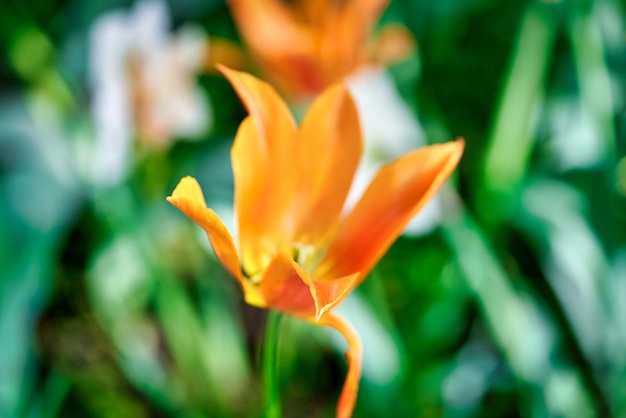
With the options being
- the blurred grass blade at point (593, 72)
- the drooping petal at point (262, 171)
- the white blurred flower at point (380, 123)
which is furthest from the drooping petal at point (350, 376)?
the blurred grass blade at point (593, 72)

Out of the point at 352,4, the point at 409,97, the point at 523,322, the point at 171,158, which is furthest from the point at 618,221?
the point at 171,158

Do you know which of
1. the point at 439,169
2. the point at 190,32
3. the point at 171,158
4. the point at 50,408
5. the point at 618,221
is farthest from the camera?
the point at 171,158

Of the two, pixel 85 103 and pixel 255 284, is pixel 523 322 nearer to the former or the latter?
pixel 255 284

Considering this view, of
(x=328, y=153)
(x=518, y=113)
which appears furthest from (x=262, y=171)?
(x=518, y=113)

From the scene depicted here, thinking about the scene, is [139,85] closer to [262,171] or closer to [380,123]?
[380,123]

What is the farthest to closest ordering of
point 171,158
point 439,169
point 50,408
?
1. point 171,158
2. point 50,408
3. point 439,169

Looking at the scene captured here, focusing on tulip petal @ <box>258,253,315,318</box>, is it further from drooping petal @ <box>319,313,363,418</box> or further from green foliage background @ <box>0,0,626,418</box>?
green foliage background @ <box>0,0,626,418</box>

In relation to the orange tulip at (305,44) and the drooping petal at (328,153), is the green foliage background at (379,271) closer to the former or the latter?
the orange tulip at (305,44)
